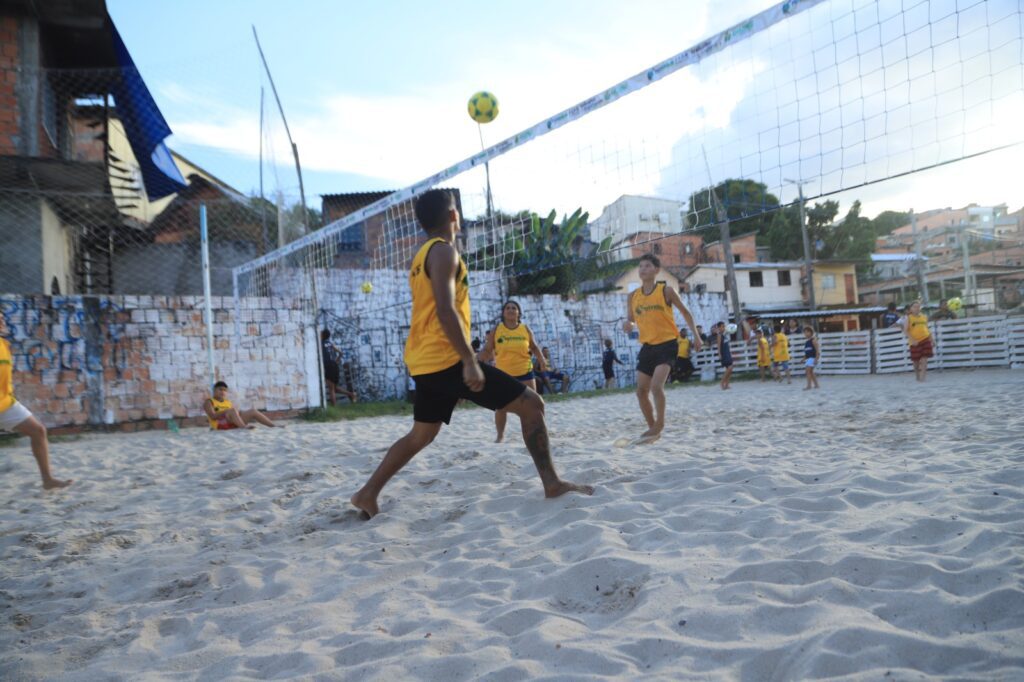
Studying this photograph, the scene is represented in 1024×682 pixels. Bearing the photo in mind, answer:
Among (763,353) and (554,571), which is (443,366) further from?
(763,353)

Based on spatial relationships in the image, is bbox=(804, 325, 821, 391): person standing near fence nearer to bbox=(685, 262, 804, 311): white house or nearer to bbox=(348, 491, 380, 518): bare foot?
bbox=(348, 491, 380, 518): bare foot

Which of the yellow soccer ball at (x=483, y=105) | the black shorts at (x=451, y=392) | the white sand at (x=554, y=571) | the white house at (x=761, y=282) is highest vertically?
the yellow soccer ball at (x=483, y=105)

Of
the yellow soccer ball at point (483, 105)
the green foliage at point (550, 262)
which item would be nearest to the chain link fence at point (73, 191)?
the yellow soccer ball at point (483, 105)

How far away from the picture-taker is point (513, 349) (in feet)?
22.6

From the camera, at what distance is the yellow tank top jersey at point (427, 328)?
331 centimetres

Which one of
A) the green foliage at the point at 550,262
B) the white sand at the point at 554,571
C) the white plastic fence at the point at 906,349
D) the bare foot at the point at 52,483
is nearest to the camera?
the white sand at the point at 554,571

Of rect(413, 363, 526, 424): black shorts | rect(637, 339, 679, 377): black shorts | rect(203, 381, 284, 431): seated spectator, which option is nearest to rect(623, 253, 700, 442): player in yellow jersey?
rect(637, 339, 679, 377): black shorts

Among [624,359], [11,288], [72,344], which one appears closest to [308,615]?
[72,344]

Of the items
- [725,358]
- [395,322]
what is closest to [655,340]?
[725,358]

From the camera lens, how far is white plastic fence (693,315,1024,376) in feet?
46.2

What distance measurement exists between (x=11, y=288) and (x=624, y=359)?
14.3 metres

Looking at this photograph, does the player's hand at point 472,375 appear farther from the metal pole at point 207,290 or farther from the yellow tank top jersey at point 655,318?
the metal pole at point 207,290

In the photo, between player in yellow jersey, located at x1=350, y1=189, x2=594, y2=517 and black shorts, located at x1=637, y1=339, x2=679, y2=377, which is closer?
player in yellow jersey, located at x1=350, y1=189, x2=594, y2=517

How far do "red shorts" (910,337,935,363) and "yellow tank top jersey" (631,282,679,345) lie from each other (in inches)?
343
